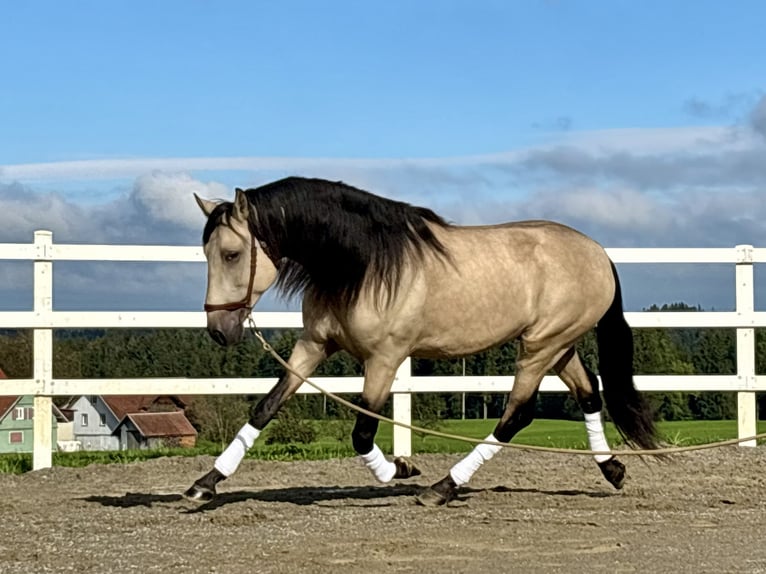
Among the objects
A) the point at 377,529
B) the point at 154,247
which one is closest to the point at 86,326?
the point at 154,247

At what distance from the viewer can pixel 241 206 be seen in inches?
220

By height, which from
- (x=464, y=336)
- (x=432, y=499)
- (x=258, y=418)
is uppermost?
(x=464, y=336)

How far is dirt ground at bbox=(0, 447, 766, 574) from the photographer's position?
455 centimetres

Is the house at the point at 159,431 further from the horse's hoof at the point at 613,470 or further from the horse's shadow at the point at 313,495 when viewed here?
the horse's hoof at the point at 613,470

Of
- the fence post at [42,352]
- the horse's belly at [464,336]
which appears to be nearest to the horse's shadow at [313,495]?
the horse's belly at [464,336]

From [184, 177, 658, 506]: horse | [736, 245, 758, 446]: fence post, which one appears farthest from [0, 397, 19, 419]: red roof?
[736, 245, 758, 446]: fence post

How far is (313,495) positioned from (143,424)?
159 inches

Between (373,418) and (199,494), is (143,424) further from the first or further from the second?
(373,418)

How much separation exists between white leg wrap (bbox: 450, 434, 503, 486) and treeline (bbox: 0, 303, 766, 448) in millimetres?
3157

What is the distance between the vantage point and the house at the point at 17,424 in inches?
378

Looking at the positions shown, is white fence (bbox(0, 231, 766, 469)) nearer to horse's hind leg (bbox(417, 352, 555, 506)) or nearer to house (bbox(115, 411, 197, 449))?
house (bbox(115, 411, 197, 449))

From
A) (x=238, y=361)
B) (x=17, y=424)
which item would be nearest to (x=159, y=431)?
(x=238, y=361)

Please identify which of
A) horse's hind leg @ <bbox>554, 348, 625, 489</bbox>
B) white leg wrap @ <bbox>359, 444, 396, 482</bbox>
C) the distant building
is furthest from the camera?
the distant building

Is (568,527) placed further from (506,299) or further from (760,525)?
(506,299)
